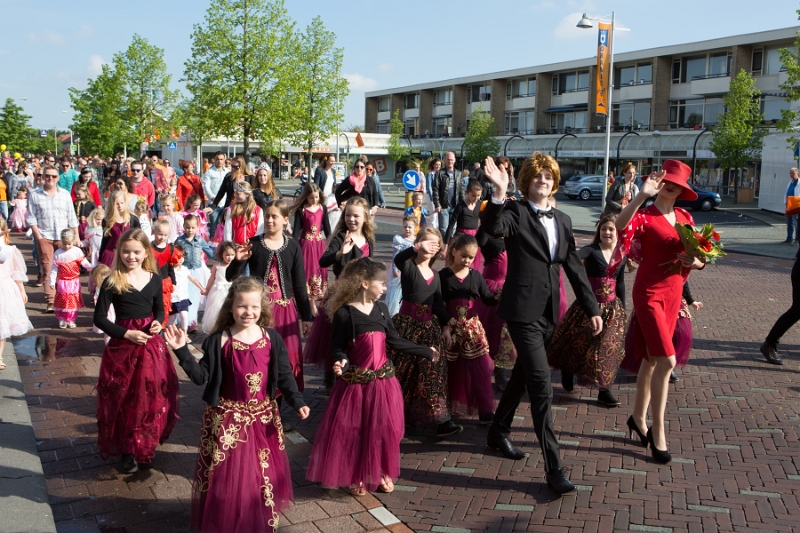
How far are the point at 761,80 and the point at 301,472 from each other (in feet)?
166

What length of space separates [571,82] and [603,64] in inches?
1363

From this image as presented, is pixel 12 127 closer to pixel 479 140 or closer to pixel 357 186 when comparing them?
pixel 479 140

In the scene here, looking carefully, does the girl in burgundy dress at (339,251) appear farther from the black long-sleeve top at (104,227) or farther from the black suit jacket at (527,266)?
the black long-sleeve top at (104,227)

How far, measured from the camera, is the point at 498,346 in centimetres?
678

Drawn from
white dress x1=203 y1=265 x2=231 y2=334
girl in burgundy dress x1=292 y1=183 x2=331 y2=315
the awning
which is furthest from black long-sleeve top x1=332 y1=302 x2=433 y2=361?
the awning

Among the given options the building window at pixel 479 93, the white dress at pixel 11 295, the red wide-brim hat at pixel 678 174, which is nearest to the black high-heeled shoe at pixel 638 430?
the red wide-brim hat at pixel 678 174

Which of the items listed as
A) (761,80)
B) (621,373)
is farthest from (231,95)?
(761,80)

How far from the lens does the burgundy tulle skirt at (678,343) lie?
6738 mm

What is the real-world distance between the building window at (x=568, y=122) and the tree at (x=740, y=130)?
19.3 meters

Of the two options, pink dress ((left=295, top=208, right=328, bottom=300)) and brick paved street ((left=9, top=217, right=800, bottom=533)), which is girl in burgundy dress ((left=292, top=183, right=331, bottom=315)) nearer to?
pink dress ((left=295, top=208, right=328, bottom=300))

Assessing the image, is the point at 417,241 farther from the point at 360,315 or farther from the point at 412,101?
the point at 412,101

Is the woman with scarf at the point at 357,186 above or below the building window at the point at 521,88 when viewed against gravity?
below

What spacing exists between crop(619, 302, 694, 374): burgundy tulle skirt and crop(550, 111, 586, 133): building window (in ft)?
178

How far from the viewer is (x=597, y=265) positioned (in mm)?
6629
